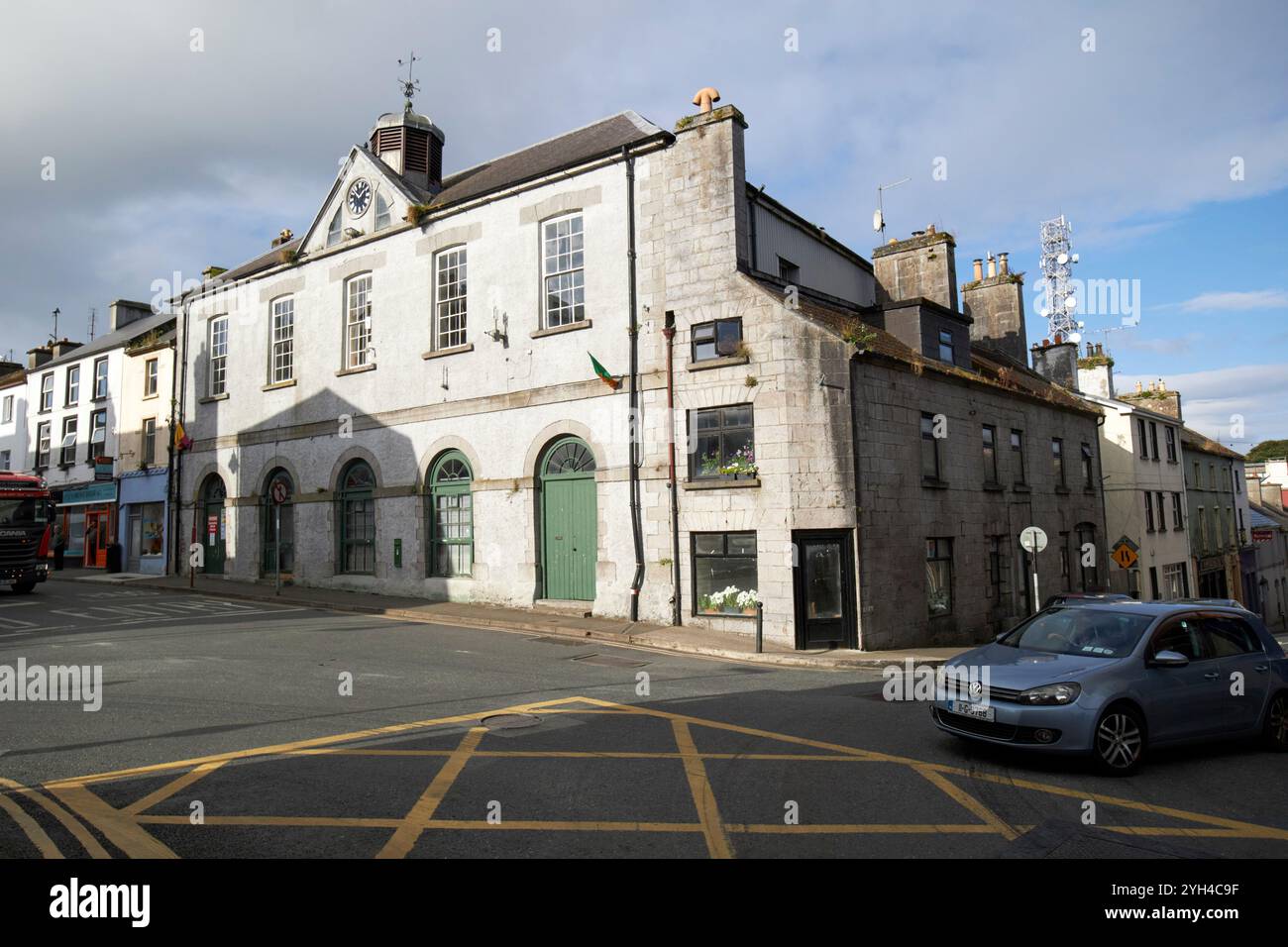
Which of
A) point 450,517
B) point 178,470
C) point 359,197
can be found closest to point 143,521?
point 178,470

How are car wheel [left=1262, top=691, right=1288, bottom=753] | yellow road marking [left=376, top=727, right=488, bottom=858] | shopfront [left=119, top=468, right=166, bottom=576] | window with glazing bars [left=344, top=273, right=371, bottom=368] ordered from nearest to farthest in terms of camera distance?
yellow road marking [left=376, top=727, right=488, bottom=858] < car wheel [left=1262, top=691, right=1288, bottom=753] < window with glazing bars [left=344, top=273, right=371, bottom=368] < shopfront [left=119, top=468, right=166, bottom=576]

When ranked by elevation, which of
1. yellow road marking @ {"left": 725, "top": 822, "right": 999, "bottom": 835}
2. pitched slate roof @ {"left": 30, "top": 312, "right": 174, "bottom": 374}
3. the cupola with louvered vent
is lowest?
yellow road marking @ {"left": 725, "top": 822, "right": 999, "bottom": 835}

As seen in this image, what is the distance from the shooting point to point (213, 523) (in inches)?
1052

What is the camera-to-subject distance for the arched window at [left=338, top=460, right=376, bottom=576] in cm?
2266

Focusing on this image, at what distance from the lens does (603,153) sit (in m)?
18.6

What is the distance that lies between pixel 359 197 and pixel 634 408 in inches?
480

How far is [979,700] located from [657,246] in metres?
12.9

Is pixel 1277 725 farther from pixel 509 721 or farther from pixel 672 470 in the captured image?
pixel 672 470

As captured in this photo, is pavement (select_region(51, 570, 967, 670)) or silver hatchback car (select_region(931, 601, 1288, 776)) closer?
silver hatchback car (select_region(931, 601, 1288, 776))

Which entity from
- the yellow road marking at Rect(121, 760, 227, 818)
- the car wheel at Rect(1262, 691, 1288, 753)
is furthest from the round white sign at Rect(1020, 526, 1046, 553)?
the yellow road marking at Rect(121, 760, 227, 818)

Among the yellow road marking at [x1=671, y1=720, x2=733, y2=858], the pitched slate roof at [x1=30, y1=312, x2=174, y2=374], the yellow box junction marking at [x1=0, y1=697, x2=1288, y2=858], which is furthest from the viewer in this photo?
the pitched slate roof at [x1=30, y1=312, x2=174, y2=374]

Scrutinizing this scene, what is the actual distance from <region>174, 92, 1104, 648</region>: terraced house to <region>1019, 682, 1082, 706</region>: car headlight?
858 centimetres

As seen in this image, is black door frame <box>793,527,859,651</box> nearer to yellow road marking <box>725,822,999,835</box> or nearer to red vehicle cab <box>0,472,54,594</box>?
yellow road marking <box>725,822,999,835</box>

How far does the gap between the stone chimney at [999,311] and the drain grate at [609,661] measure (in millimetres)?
22544
